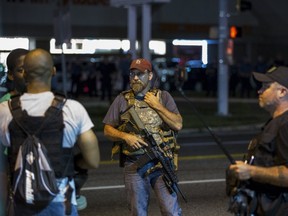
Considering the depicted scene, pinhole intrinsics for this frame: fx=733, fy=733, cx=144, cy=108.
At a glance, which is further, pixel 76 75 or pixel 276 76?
pixel 76 75

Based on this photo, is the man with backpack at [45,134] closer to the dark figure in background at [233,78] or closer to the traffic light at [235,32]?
the traffic light at [235,32]

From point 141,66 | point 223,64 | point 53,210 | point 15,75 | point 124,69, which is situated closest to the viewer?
point 53,210

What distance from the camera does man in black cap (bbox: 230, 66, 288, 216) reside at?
4289mm

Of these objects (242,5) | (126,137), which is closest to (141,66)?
(126,137)

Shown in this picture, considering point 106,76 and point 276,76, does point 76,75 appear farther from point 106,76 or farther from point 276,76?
point 276,76

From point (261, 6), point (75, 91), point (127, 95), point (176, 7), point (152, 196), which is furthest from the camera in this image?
point (261, 6)

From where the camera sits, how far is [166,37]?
132ft

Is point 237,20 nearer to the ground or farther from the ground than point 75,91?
farther from the ground

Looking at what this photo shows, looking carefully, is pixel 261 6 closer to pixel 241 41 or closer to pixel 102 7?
pixel 241 41

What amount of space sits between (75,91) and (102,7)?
26.0 ft

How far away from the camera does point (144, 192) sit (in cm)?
621

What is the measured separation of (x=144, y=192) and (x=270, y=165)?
203 cm

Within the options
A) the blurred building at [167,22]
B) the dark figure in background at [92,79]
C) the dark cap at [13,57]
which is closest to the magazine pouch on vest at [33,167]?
the dark cap at [13,57]

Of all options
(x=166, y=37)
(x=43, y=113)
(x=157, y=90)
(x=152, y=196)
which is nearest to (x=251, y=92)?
(x=166, y=37)
